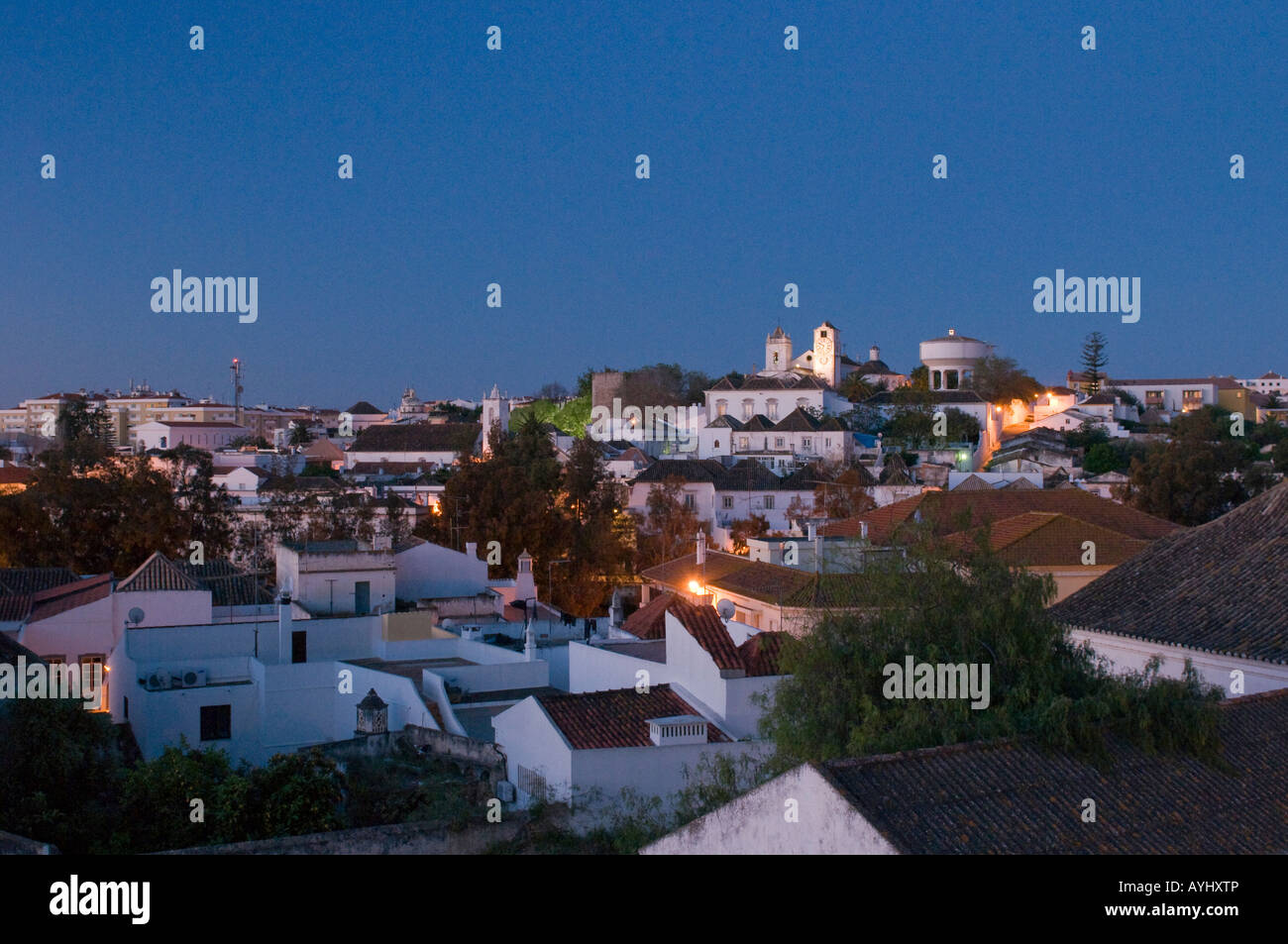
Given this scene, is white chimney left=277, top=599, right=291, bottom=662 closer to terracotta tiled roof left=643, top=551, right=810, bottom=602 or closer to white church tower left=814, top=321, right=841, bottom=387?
terracotta tiled roof left=643, top=551, right=810, bottom=602

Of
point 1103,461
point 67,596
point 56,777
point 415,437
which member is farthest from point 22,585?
point 1103,461

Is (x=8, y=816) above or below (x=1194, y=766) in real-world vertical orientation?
below

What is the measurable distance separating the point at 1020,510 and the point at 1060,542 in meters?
6.49

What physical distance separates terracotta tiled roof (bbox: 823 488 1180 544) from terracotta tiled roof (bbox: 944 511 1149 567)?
76cm

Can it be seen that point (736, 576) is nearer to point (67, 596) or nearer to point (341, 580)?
point (341, 580)

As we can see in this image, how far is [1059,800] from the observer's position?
22.6ft

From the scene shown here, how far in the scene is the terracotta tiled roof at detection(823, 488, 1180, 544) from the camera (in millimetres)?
22023

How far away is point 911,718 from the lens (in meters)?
8.44

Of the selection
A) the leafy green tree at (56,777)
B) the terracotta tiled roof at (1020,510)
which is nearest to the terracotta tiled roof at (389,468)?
the terracotta tiled roof at (1020,510)

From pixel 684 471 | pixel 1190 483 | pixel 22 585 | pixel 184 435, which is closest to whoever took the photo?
pixel 22 585

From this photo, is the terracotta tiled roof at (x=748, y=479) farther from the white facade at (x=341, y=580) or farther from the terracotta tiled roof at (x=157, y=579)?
the terracotta tiled roof at (x=157, y=579)
